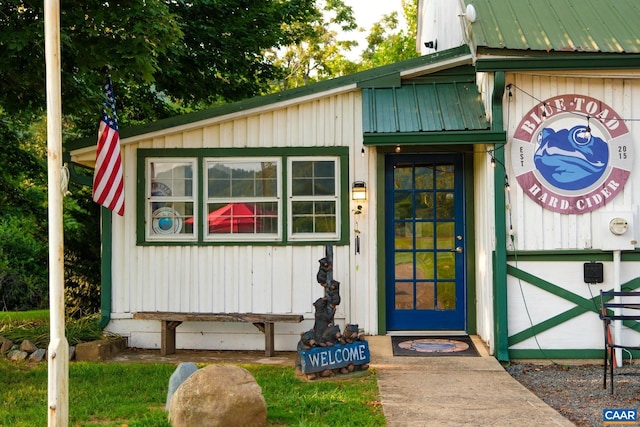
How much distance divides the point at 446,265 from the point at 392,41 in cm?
2826

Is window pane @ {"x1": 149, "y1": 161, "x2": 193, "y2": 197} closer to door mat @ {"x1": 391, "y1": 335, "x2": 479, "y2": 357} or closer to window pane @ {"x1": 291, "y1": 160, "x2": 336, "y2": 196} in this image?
window pane @ {"x1": 291, "y1": 160, "x2": 336, "y2": 196}

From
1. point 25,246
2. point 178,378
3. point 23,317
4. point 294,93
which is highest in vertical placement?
point 294,93

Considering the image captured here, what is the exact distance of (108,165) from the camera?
26.8 feet

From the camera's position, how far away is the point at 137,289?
8727 millimetres

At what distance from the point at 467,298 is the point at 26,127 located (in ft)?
30.7

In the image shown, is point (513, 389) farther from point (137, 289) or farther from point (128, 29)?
point (128, 29)

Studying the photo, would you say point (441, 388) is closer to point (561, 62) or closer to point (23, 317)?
point (561, 62)

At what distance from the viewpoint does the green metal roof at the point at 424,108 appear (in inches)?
311

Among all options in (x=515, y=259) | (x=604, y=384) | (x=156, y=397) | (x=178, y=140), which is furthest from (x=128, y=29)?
(x=604, y=384)

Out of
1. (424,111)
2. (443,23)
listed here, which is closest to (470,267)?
(424,111)

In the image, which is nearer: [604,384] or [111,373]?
[604,384]

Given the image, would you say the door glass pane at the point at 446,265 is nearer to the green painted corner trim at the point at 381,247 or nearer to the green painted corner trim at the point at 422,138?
the green painted corner trim at the point at 381,247

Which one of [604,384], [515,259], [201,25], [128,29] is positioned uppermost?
[201,25]

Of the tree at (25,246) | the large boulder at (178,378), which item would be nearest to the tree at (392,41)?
the tree at (25,246)
